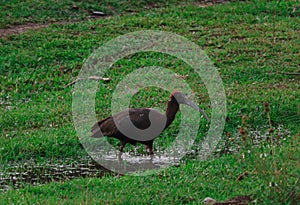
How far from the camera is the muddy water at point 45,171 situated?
23.9 feet

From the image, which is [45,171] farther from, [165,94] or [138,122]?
[165,94]

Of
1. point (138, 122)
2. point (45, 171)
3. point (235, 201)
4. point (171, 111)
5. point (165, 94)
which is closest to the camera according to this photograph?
point (235, 201)

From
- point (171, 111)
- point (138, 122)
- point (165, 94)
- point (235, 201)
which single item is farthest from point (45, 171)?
point (165, 94)

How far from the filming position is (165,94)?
1053 centimetres

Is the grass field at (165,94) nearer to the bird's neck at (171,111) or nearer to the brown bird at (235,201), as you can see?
the brown bird at (235,201)

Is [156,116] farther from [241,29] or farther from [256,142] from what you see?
[241,29]

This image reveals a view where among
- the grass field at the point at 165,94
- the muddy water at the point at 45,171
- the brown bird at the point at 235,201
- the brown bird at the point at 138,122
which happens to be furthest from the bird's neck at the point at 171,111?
the brown bird at the point at 235,201

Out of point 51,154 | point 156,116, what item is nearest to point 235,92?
point 156,116

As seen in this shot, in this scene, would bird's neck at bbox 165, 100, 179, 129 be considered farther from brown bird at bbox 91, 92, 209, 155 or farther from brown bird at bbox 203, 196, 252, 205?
brown bird at bbox 203, 196, 252, 205

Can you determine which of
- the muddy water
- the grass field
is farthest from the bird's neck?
the muddy water

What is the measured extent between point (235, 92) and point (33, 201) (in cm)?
519

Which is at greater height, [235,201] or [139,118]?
[139,118]

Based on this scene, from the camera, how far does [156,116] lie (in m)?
7.92

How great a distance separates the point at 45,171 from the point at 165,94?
3.38 metres
